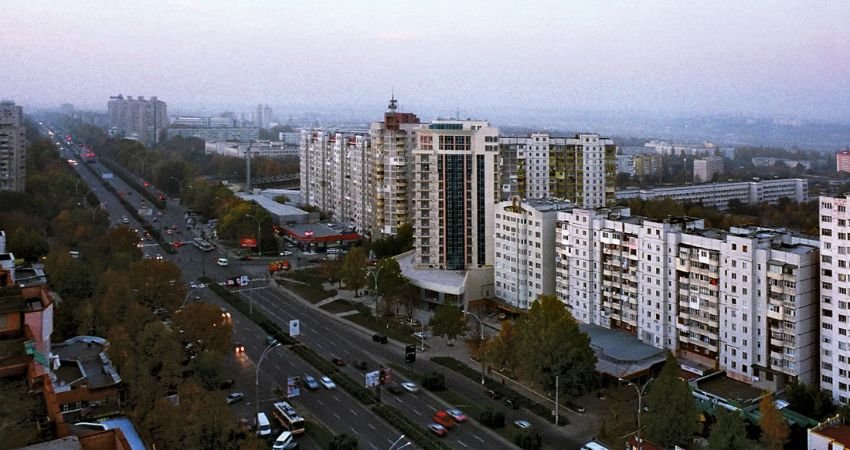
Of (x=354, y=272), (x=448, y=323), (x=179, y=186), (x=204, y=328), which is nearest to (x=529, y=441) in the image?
(x=448, y=323)

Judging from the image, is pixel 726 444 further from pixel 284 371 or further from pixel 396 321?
pixel 396 321

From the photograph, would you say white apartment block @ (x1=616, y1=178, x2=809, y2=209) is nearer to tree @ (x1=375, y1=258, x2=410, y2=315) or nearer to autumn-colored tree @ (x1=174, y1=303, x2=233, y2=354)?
tree @ (x1=375, y1=258, x2=410, y2=315)

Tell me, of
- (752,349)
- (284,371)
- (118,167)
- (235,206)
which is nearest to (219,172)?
(118,167)

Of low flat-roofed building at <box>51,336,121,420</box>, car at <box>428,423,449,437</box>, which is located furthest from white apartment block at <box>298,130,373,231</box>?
car at <box>428,423,449,437</box>

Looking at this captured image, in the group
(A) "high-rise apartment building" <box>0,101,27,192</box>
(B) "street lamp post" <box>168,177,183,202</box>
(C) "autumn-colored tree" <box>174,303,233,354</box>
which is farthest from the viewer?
(B) "street lamp post" <box>168,177,183,202</box>

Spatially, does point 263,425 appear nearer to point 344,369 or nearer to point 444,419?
point 444,419
